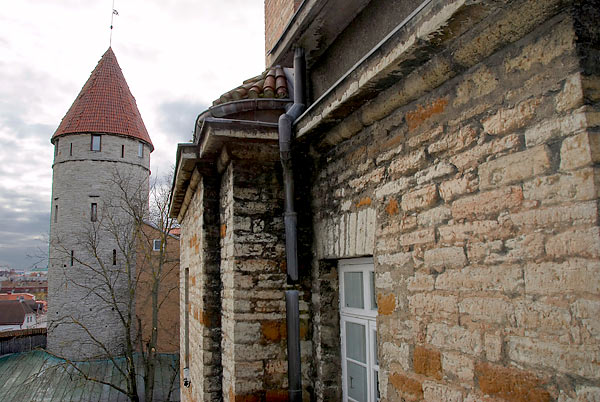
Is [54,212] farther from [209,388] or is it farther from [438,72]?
[438,72]

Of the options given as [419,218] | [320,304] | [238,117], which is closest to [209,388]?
[320,304]

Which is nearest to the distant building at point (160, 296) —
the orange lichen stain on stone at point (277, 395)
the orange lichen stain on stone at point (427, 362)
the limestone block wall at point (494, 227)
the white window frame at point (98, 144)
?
the white window frame at point (98, 144)

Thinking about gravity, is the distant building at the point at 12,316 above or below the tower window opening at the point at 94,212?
below

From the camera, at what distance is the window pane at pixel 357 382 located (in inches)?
134

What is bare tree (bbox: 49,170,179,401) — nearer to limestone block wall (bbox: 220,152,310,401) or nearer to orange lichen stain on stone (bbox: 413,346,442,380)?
limestone block wall (bbox: 220,152,310,401)

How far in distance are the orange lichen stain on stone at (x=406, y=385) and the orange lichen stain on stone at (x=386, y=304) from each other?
36 cm

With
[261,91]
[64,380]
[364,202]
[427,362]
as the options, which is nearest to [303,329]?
[364,202]

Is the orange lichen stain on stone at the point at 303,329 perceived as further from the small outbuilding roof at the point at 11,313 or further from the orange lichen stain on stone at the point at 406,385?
the small outbuilding roof at the point at 11,313

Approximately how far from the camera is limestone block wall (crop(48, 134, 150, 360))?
792 inches

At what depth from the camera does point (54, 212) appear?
838 inches

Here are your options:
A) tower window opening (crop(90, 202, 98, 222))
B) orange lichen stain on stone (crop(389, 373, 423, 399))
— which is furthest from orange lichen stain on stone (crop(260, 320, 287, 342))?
tower window opening (crop(90, 202, 98, 222))

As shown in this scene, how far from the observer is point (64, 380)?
57.0 ft

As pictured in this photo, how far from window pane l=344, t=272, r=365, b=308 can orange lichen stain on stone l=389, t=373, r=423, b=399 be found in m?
0.77

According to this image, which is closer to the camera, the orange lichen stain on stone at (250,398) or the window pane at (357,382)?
the window pane at (357,382)
